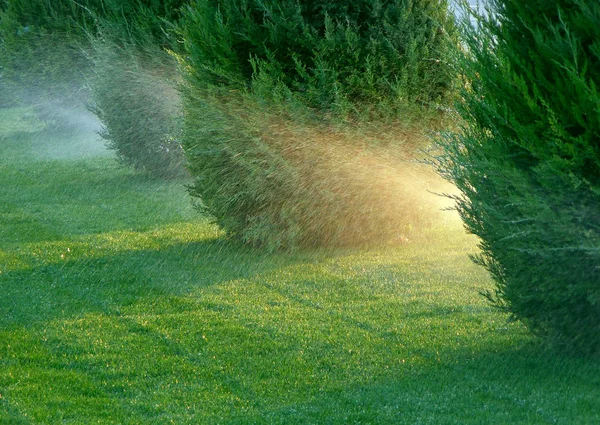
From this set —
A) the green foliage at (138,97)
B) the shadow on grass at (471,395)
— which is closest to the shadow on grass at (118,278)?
the shadow on grass at (471,395)

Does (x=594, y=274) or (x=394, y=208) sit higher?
(x=594, y=274)

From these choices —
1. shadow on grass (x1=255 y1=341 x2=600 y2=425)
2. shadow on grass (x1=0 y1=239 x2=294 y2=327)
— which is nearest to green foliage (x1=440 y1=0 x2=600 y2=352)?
shadow on grass (x1=255 y1=341 x2=600 y2=425)

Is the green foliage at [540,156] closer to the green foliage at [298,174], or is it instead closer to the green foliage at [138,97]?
the green foliage at [298,174]

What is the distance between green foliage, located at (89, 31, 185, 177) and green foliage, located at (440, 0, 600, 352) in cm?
878

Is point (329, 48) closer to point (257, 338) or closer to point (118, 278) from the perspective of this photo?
point (118, 278)

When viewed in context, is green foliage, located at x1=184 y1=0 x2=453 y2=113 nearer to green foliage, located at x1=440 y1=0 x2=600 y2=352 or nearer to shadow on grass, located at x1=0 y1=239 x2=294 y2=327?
shadow on grass, located at x1=0 y1=239 x2=294 y2=327

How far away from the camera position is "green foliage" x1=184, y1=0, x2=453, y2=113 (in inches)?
323

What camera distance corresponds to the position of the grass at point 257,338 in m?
4.65

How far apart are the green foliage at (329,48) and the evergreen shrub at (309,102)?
0.01m

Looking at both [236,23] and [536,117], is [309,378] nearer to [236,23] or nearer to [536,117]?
[536,117]

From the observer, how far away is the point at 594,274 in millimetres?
4805

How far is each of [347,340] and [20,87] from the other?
689 inches

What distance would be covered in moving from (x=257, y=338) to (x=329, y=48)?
129 inches

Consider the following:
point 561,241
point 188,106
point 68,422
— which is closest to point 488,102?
point 561,241
